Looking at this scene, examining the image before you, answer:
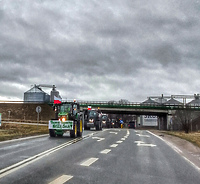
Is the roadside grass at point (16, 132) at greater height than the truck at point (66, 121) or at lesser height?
lesser

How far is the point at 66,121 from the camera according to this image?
54.1 feet

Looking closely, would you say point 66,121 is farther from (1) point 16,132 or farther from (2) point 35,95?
(2) point 35,95

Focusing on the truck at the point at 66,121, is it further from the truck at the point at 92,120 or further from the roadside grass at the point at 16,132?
the truck at the point at 92,120

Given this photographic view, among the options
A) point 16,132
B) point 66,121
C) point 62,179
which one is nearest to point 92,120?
point 16,132

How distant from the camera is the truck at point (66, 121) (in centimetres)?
1653

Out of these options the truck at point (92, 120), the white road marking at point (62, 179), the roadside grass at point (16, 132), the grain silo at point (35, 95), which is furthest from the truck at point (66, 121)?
the grain silo at point (35, 95)

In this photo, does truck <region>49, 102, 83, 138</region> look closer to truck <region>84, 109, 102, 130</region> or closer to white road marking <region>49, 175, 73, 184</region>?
white road marking <region>49, 175, 73, 184</region>

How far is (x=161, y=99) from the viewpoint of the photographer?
82.1 metres

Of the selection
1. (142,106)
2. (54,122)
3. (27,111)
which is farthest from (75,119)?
(27,111)

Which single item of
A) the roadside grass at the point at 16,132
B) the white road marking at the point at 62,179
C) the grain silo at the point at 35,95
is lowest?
the roadside grass at the point at 16,132

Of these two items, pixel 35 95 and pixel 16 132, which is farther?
pixel 35 95

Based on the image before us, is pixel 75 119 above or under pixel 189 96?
under

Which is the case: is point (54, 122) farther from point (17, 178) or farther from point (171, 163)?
point (17, 178)

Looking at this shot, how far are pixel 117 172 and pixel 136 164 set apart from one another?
1.43 metres
